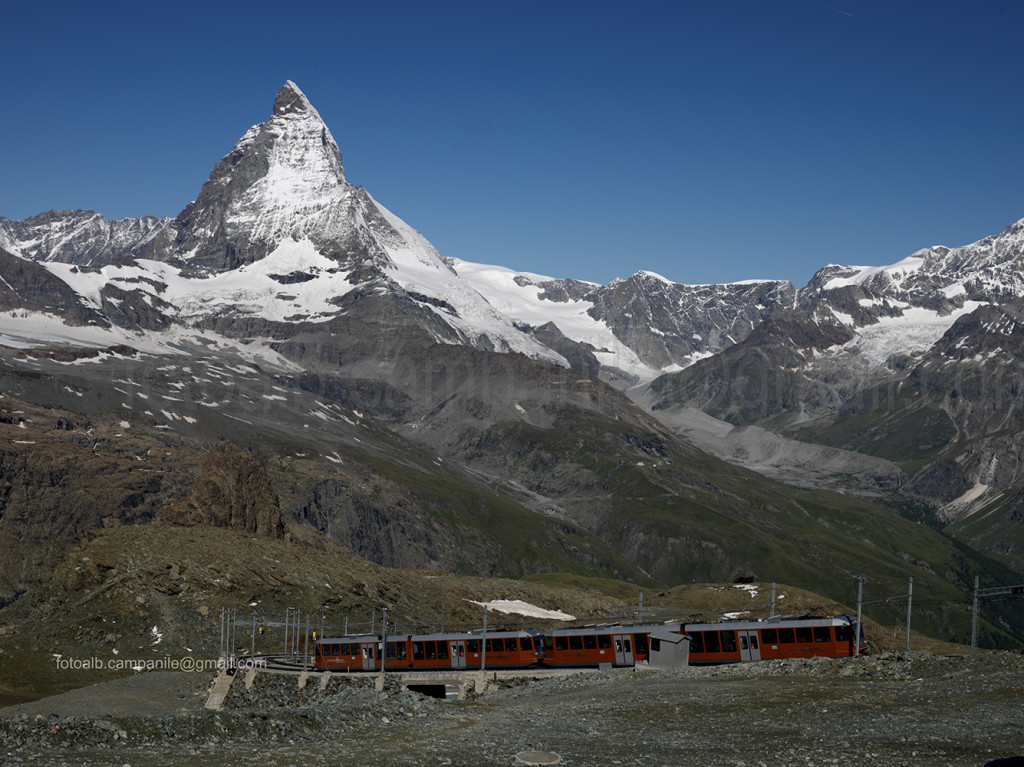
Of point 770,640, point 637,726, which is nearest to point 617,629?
point 770,640

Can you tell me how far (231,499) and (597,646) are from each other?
95.5 metres

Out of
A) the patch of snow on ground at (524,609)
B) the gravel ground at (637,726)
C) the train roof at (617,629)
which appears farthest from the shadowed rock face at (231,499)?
the gravel ground at (637,726)

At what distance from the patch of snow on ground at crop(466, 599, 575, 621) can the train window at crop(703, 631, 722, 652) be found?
52550mm

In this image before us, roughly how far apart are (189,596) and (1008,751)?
74.2 m

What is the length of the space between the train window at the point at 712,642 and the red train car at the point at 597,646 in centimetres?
431

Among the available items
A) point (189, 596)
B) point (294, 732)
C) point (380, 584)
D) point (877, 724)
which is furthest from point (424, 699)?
point (380, 584)

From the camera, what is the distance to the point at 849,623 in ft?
243

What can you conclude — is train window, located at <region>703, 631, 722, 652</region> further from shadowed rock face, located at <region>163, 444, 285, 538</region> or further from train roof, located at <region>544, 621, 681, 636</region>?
shadowed rock face, located at <region>163, 444, 285, 538</region>

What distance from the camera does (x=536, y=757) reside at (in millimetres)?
35688

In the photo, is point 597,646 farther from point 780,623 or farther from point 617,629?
point 780,623

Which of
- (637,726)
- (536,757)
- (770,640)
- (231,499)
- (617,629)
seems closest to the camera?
(536,757)

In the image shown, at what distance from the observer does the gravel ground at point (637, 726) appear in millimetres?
35156

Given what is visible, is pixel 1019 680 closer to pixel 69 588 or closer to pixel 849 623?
pixel 849 623

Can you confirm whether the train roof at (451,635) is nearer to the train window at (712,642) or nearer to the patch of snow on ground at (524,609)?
the train window at (712,642)
